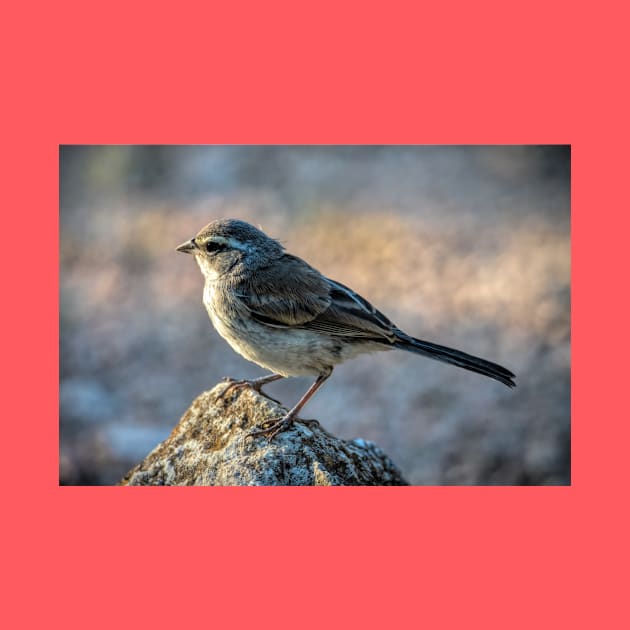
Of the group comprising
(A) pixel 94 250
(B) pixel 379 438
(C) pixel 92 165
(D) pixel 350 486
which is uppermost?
(C) pixel 92 165

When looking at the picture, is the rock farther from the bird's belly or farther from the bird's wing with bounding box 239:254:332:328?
the bird's wing with bounding box 239:254:332:328

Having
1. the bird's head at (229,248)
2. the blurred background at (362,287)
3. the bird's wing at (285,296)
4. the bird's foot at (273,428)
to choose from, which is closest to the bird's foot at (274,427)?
the bird's foot at (273,428)

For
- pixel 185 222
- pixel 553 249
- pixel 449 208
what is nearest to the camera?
pixel 553 249

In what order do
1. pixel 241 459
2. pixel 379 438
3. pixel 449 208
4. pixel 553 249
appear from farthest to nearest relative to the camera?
pixel 449 208, pixel 553 249, pixel 379 438, pixel 241 459

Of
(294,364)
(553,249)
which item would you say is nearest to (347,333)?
(294,364)

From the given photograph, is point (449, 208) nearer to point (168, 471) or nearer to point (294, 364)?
point (294, 364)

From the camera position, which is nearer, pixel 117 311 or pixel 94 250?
pixel 117 311
